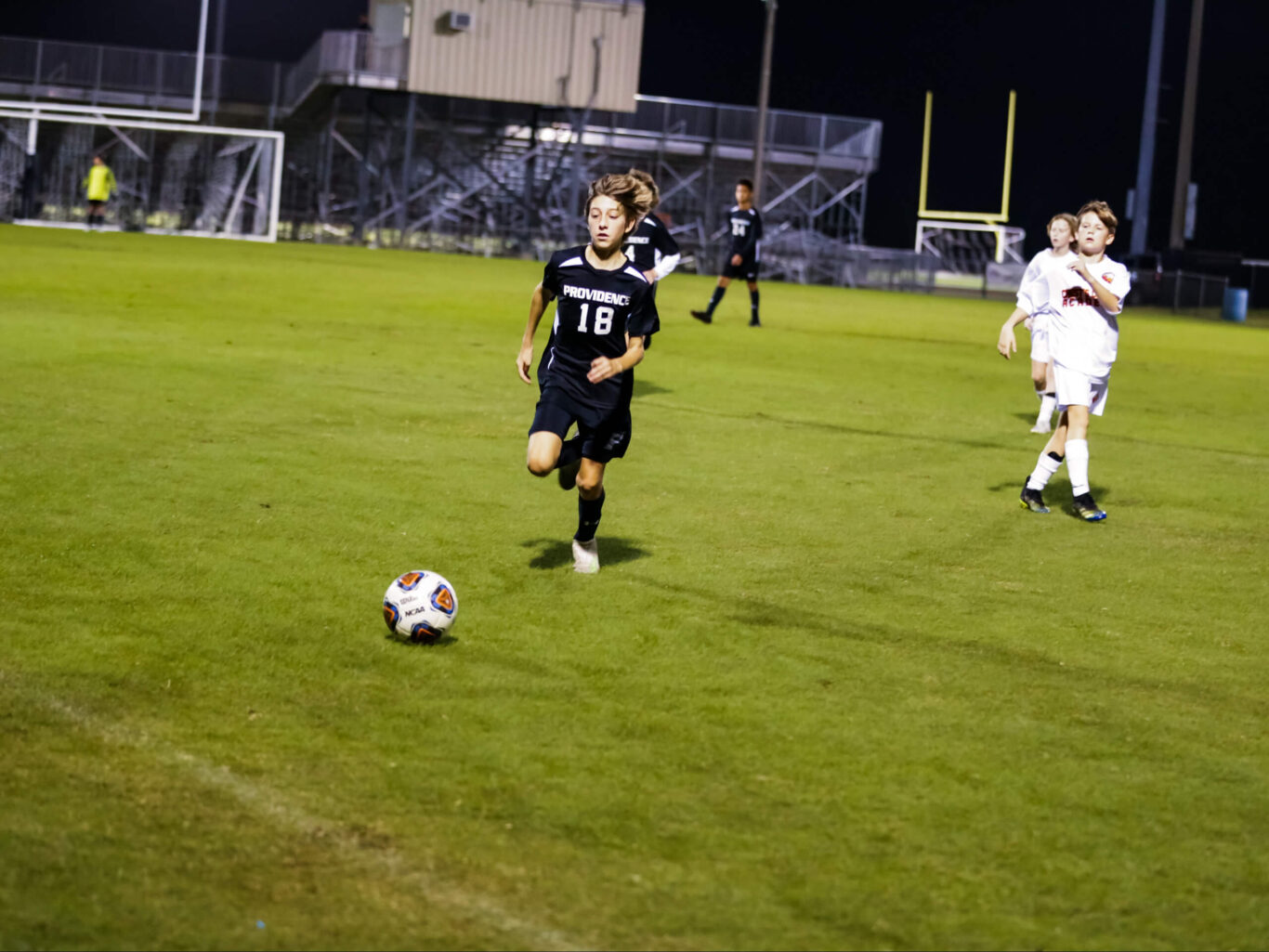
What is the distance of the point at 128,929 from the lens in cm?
317

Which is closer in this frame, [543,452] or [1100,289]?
[543,452]

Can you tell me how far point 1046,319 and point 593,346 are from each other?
5089 millimetres

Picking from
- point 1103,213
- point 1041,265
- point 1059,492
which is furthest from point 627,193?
point 1041,265

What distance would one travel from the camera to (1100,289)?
8.23 m

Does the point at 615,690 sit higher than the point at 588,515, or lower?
lower

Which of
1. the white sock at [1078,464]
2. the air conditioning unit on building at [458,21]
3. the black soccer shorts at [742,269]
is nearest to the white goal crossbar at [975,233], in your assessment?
the air conditioning unit on building at [458,21]

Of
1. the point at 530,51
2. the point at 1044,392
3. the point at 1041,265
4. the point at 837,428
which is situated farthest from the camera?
the point at 530,51

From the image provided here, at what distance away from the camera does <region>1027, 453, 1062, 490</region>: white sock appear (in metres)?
8.78

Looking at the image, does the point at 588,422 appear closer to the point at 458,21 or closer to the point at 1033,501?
the point at 1033,501

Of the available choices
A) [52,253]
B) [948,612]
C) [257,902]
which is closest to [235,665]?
[257,902]

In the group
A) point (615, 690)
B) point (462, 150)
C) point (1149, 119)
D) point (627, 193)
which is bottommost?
point (615, 690)

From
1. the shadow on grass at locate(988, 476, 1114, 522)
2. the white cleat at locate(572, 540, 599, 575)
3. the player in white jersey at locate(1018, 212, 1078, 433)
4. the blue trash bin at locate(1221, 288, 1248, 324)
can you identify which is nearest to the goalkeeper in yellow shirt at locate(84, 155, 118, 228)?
the blue trash bin at locate(1221, 288, 1248, 324)

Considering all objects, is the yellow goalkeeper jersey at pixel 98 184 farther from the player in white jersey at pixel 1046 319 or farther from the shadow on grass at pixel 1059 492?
the shadow on grass at pixel 1059 492

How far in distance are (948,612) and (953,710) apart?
1390 mm
